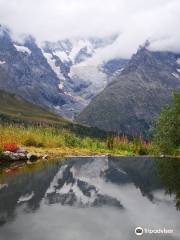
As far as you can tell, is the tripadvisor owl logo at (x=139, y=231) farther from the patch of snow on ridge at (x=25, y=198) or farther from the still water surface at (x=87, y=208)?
the patch of snow on ridge at (x=25, y=198)

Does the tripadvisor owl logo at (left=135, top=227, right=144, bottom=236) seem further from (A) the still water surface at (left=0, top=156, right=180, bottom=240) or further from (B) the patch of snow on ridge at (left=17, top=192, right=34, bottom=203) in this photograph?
(B) the patch of snow on ridge at (left=17, top=192, right=34, bottom=203)

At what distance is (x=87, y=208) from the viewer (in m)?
43.3

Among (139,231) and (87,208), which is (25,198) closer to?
(87,208)

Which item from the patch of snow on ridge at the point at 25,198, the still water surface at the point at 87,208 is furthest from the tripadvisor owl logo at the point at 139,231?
the patch of snow on ridge at the point at 25,198

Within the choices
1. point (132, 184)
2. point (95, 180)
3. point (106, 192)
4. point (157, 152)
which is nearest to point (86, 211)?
point (106, 192)

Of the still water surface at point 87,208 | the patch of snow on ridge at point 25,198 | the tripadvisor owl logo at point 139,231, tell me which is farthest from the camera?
the patch of snow on ridge at point 25,198

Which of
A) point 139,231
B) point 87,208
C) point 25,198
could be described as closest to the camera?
point 139,231

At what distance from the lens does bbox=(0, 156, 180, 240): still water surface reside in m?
32.5

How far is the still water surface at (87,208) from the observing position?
32.5 metres

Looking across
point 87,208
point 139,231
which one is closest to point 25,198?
point 87,208

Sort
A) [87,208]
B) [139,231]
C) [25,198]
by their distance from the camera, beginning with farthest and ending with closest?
[25,198] < [87,208] < [139,231]

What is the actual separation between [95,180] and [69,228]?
38.8 meters

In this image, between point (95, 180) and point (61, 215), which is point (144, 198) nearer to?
point (61, 215)

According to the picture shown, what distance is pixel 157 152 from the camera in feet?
601
